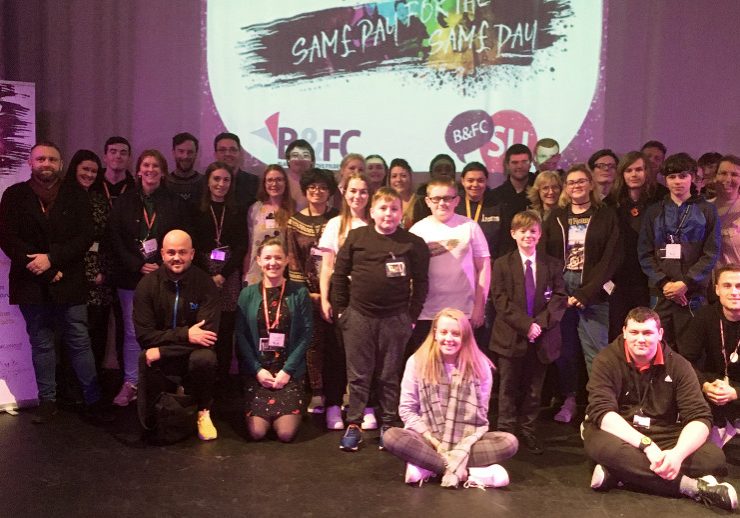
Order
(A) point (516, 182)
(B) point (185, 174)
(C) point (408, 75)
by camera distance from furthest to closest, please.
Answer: (C) point (408, 75) < (B) point (185, 174) < (A) point (516, 182)

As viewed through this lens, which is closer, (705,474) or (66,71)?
(705,474)

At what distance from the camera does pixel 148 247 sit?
4.12m

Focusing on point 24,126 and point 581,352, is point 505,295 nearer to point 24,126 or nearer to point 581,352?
point 581,352

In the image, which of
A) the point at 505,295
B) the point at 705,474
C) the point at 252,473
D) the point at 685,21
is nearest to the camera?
the point at 705,474

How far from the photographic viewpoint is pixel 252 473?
3225 mm

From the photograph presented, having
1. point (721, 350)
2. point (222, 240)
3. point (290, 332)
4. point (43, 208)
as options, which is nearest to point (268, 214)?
point (222, 240)

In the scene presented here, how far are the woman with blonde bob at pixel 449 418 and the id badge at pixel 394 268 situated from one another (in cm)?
42

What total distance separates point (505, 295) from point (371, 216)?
0.84 meters

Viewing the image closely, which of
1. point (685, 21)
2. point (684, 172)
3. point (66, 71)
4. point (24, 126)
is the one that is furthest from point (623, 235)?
point (66, 71)

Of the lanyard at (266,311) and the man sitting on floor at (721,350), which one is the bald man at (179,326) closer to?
the lanyard at (266,311)

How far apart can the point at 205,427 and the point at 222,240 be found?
3.95 ft

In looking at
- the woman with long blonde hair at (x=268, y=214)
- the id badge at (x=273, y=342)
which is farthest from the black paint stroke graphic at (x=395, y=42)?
the id badge at (x=273, y=342)

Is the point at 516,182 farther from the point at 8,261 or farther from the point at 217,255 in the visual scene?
the point at 8,261

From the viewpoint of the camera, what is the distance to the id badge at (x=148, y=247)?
Result: 4117 millimetres
